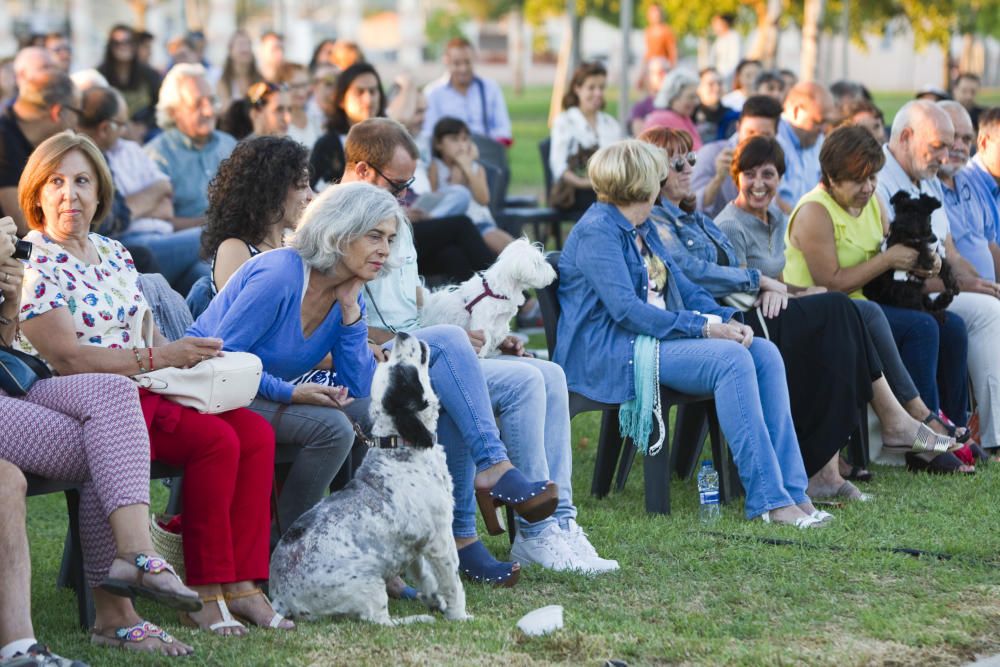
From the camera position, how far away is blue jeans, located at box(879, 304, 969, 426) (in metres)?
7.42

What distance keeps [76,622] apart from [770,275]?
3.84 m

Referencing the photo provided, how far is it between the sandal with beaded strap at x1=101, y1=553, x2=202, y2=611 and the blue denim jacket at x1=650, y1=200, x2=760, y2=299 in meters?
3.30

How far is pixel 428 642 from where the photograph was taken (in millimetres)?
4297

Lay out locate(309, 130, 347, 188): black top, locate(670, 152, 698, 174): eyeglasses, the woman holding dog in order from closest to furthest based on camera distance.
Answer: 1. the woman holding dog
2. locate(670, 152, 698, 174): eyeglasses
3. locate(309, 130, 347, 188): black top

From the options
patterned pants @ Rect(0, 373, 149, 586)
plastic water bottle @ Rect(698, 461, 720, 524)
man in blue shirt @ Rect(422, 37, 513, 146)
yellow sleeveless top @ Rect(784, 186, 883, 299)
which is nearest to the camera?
patterned pants @ Rect(0, 373, 149, 586)

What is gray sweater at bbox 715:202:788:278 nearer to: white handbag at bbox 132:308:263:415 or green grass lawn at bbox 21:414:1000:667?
green grass lawn at bbox 21:414:1000:667

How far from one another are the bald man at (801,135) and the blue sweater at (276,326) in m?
5.14

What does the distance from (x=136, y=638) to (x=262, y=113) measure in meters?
5.96

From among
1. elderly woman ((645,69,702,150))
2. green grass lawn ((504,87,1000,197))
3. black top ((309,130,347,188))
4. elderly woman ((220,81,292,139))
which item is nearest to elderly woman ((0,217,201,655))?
black top ((309,130,347,188))

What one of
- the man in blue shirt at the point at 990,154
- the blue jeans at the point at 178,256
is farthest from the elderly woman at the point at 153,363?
the man in blue shirt at the point at 990,154

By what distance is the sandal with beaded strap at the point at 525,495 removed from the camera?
197 inches

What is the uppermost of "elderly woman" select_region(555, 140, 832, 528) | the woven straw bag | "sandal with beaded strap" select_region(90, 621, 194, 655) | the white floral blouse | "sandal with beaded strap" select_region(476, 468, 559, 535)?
the white floral blouse

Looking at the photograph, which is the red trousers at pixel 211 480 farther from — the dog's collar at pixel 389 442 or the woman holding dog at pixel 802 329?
the woman holding dog at pixel 802 329

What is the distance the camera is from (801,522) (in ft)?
19.7
